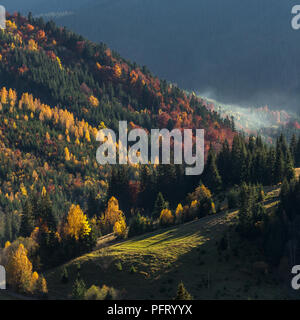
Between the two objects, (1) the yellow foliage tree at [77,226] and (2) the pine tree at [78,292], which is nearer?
(2) the pine tree at [78,292]

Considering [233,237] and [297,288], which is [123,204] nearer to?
[233,237]

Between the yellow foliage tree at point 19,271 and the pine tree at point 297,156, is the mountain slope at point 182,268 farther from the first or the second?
the pine tree at point 297,156

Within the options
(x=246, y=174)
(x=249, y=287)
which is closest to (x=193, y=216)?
(x=246, y=174)

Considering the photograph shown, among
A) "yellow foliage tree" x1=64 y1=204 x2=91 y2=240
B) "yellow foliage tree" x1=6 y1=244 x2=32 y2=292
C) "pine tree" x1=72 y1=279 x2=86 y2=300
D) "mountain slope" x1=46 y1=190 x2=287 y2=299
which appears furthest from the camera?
"yellow foliage tree" x1=64 y1=204 x2=91 y2=240

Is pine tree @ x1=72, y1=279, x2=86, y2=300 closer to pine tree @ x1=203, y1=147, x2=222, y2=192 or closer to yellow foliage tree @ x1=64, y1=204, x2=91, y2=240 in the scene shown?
yellow foliage tree @ x1=64, y1=204, x2=91, y2=240

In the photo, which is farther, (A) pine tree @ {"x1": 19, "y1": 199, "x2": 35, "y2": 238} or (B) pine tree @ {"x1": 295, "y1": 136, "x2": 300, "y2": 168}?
(B) pine tree @ {"x1": 295, "y1": 136, "x2": 300, "y2": 168}

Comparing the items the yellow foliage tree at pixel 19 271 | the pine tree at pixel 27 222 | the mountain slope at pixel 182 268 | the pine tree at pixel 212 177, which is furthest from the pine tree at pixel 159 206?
the yellow foliage tree at pixel 19 271

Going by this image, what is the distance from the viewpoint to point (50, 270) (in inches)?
4599

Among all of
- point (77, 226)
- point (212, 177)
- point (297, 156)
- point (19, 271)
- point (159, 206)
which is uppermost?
point (297, 156)

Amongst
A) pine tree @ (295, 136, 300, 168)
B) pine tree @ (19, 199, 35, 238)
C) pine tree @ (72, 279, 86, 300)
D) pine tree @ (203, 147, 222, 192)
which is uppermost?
pine tree @ (295, 136, 300, 168)

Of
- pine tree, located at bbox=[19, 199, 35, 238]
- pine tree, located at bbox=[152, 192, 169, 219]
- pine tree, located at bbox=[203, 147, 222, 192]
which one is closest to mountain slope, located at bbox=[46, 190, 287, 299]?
pine tree, located at bbox=[19, 199, 35, 238]

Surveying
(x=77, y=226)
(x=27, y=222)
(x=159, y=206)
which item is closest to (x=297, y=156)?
(x=159, y=206)

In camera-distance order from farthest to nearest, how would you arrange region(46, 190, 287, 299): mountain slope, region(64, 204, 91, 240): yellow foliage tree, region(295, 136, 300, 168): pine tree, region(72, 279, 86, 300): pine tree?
1. region(295, 136, 300, 168): pine tree
2. region(64, 204, 91, 240): yellow foliage tree
3. region(46, 190, 287, 299): mountain slope
4. region(72, 279, 86, 300): pine tree

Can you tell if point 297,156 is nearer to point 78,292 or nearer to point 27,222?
point 27,222
